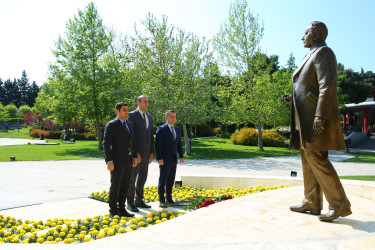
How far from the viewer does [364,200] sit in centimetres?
479

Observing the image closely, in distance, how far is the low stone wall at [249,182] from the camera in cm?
530

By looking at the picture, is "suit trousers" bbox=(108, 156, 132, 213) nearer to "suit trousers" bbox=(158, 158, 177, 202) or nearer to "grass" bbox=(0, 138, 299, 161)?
"suit trousers" bbox=(158, 158, 177, 202)

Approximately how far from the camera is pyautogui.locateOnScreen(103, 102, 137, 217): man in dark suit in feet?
16.7

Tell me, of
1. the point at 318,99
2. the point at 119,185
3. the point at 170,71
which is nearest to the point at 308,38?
the point at 318,99

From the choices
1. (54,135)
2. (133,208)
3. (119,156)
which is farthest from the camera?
(54,135)

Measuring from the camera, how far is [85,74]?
23531 millimetres

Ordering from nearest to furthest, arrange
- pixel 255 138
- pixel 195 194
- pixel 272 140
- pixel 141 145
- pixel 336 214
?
pixel 336 214 < pixel 141 145 < pixel 195 194 < pixel 272 140 < pixel 255 138

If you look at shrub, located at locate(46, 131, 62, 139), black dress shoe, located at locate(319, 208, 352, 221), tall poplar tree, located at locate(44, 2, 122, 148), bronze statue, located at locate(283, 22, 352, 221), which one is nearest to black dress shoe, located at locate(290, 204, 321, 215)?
bronze statue, located at locate(283, 22, 352, 221)

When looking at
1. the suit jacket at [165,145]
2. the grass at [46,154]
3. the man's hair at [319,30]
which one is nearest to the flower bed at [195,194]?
the suit jacket at [165,145]

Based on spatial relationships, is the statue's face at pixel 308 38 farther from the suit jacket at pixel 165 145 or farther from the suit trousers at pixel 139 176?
the suit trousers at pixel 139 176

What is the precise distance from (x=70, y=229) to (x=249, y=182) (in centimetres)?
450

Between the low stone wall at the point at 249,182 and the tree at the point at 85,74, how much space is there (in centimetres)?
1658

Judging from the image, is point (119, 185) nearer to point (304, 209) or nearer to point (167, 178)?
point (167, 178)

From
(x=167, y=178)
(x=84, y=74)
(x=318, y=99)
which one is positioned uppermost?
(x=84, y=74)
